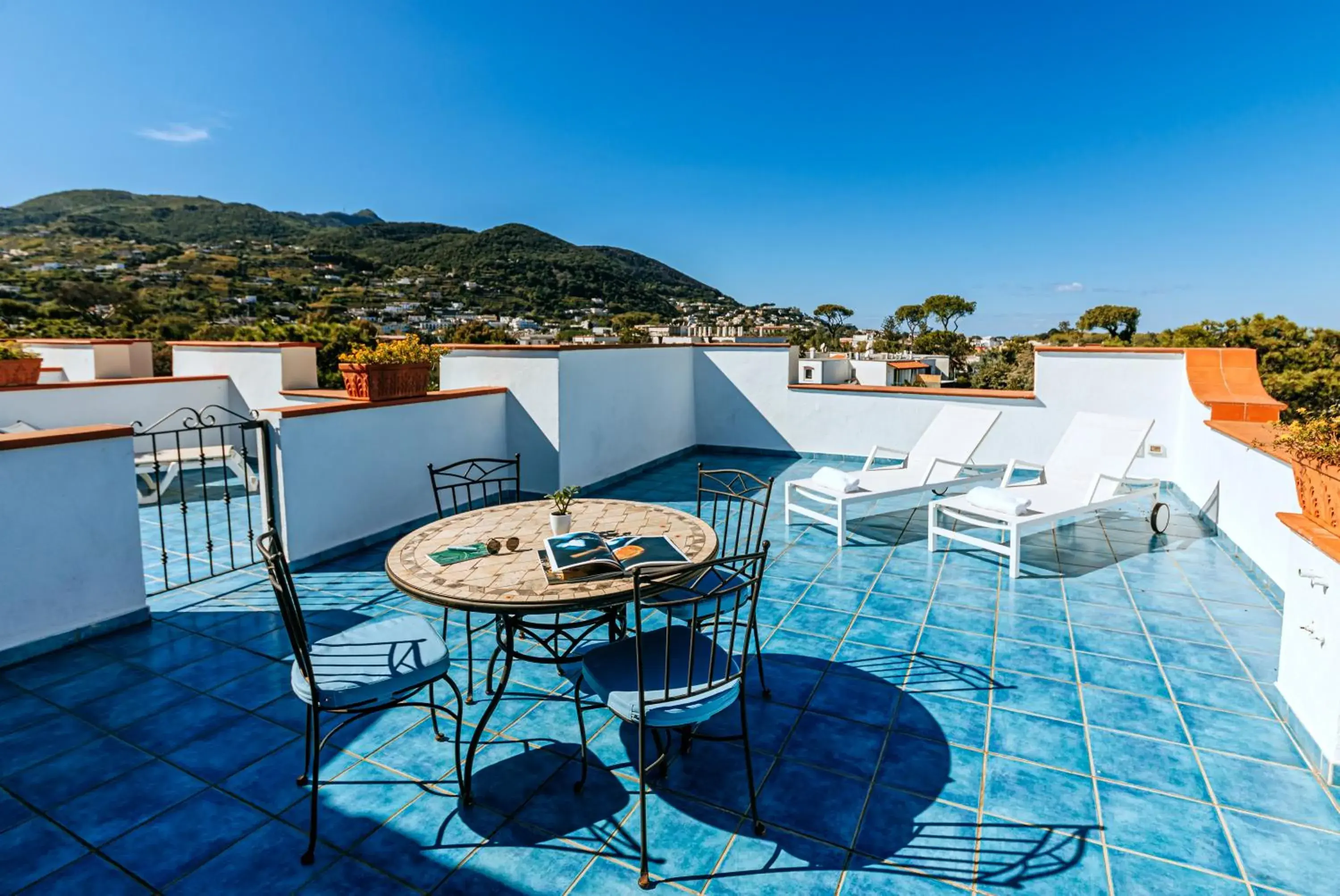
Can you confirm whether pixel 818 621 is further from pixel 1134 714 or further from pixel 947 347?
pixel 947 347

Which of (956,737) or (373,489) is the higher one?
(373,489)

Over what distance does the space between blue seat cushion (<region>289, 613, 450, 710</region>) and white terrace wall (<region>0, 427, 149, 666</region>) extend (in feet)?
6.77

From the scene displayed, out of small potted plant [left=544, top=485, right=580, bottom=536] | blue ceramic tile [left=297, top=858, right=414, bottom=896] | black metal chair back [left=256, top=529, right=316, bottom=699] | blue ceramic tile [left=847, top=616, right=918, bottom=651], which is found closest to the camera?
blue ceramic tile [left=297, top=858, right=414, bottom=896]

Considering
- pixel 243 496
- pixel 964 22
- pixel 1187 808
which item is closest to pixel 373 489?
pixel 243 496

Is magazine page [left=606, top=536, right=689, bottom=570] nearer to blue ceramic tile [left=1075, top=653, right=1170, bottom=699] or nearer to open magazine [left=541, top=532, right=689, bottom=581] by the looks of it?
open magazine [left=541, top=532, right=689, bottom=581]

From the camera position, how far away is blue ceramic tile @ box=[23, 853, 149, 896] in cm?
175

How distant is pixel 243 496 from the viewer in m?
6.45

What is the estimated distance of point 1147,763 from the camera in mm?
2328

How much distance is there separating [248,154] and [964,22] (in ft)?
104

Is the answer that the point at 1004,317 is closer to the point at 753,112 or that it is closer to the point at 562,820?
the point at 753,112

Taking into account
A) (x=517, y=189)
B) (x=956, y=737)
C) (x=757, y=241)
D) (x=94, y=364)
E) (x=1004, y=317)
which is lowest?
(x=956, y=737)

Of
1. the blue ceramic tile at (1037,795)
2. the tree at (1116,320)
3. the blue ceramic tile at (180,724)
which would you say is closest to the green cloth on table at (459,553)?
the blue ceramic tile at (180,724)

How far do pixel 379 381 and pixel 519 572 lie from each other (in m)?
3.50

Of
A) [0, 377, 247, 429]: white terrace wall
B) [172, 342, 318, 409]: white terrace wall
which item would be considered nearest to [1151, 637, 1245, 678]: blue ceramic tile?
[0, 377, 247, 429]: white terrace wall
